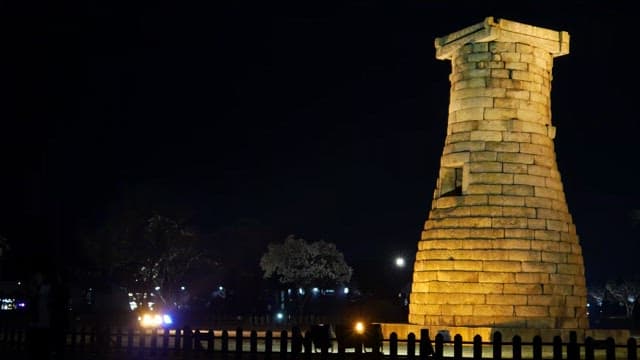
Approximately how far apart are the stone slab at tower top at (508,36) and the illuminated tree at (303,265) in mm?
45664

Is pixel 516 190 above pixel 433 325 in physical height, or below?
above

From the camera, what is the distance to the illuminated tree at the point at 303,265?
71.2 metres

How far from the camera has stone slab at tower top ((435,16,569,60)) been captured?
24.9 metres

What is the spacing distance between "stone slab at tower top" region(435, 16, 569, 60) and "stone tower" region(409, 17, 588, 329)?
3 cm

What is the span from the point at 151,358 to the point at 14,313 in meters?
22.2

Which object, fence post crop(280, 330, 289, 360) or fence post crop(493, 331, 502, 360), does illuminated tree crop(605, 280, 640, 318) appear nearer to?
fence post crop(280, 330, 289, 360)

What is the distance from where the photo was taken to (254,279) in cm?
7812

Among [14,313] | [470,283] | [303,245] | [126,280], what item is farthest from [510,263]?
[303,245]

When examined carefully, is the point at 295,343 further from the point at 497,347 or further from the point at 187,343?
the point at 497,347

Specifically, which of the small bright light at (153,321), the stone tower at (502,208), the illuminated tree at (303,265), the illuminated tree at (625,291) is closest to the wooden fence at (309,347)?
the stone tower at (502,208)

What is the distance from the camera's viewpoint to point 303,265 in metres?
72.1

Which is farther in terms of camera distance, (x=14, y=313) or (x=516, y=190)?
(x=14, y=313)

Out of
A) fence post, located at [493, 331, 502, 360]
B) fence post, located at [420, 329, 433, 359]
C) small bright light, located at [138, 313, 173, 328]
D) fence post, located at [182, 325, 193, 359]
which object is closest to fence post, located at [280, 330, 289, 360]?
fence post, located at [182, 325, 193, 359]

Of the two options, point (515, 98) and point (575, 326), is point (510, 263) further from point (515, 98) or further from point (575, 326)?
point (515, 98)
